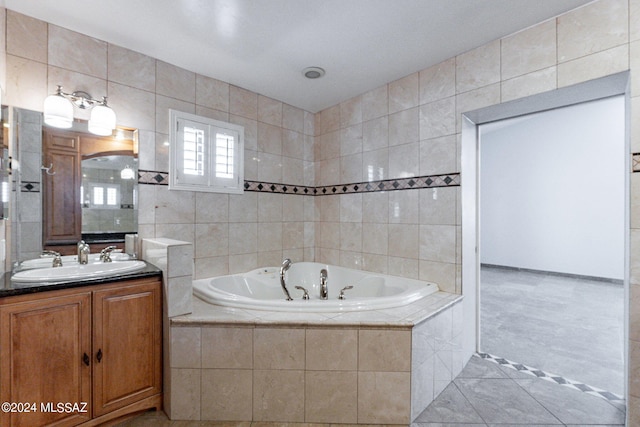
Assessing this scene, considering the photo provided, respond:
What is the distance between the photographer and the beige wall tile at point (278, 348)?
5.40ft

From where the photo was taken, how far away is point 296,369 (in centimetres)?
165

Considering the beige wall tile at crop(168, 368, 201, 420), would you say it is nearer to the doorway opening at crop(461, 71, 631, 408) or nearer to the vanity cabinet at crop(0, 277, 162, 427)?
the vanity cabinet at crop(0, 277, 162, 427)

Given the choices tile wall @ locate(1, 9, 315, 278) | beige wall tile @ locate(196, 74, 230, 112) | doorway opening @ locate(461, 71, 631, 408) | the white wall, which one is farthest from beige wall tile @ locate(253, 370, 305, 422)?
the white wall

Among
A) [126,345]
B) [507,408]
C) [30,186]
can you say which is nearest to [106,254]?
[30,186]

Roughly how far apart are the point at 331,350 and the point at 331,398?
0.27m

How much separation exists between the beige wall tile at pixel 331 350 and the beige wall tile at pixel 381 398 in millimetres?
110

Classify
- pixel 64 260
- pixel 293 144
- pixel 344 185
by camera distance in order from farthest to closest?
pixel 293 144 < pixel 344 185 < pixel 64 260

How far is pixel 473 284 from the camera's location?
7.91ft

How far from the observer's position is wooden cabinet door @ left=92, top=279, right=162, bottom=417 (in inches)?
61.8

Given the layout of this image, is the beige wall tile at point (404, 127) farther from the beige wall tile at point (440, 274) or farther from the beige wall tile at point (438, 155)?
the beige wall tile at point (440, 274)

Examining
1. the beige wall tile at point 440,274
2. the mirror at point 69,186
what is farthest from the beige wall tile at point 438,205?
the mirror at point 69,186

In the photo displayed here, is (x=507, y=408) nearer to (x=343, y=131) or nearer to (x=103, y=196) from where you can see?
(x=343, y=131)

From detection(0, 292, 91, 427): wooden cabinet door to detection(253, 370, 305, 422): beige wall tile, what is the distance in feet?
2.83

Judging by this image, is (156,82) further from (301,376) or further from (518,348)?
(518,348)
